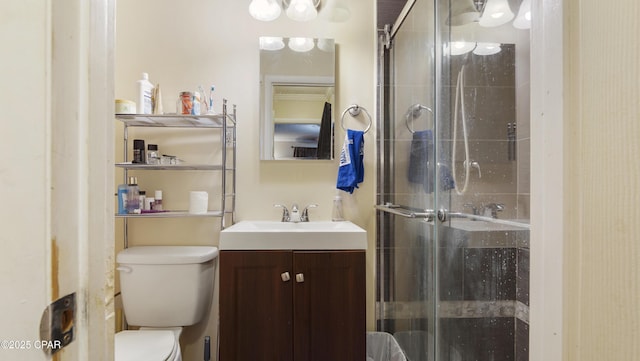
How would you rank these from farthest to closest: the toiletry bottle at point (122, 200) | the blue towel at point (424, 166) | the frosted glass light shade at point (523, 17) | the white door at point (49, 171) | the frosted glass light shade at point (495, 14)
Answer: the toiletry bottle at point (122, 200), the blue towel at point (424, 166), the frosted glass light shade at point (495, 14), the frosted glass light shade at point (523, 17), the white door at point (49, 171)

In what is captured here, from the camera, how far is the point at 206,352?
157cm

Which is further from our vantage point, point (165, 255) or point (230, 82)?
point (230, 82)

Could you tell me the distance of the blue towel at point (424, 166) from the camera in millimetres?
1222

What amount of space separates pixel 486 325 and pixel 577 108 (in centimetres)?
97

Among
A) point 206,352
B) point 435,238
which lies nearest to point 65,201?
point 435,238

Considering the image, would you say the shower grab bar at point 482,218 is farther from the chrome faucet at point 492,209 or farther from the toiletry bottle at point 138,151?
the toiletry bottle at point 138,151

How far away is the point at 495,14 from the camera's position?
1111mm

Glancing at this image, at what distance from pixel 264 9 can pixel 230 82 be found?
1.42 feet

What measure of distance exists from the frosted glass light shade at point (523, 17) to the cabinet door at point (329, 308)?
1025 millimetres

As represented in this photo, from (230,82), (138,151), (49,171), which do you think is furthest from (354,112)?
(49,171)

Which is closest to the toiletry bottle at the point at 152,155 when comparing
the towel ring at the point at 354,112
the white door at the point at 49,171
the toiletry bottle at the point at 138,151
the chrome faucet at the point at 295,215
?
the toiletry bottle at the point at 138,151

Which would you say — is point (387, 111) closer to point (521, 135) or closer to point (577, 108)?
point (521, 135)

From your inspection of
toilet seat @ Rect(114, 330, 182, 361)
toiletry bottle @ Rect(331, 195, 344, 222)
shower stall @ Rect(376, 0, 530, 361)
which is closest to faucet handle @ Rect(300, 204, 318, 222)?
toiletry bottle @ Rect(331, 195, 344, 222)

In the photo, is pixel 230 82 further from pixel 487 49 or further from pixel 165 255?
pixel 487 49
